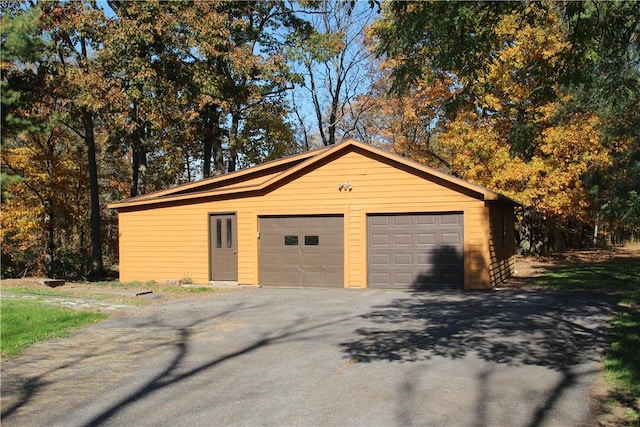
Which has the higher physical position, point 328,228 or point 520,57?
point 520,57

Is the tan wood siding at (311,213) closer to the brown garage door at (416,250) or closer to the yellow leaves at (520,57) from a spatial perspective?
the brown garage door at (416,250)

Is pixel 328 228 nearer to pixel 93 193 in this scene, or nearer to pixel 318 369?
pixel 318 369

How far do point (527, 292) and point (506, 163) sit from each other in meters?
9.07

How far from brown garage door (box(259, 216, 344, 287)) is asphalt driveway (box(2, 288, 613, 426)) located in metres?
4.82

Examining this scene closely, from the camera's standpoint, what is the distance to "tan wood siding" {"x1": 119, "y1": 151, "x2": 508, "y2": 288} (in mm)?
14242

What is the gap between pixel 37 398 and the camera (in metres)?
5.35

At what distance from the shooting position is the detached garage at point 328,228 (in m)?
14.4

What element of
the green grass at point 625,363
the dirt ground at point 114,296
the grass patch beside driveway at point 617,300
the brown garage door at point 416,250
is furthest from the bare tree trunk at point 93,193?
the green grass at point 625,363

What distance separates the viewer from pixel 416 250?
14.7 meters

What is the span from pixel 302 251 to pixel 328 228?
107cm

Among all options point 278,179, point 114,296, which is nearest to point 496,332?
point 114,296

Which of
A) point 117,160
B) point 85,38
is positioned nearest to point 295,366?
point 85,38

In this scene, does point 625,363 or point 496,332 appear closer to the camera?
point 625,363

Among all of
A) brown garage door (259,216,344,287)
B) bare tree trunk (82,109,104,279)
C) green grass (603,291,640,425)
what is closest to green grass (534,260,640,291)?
green grass (603,291,640,425)
